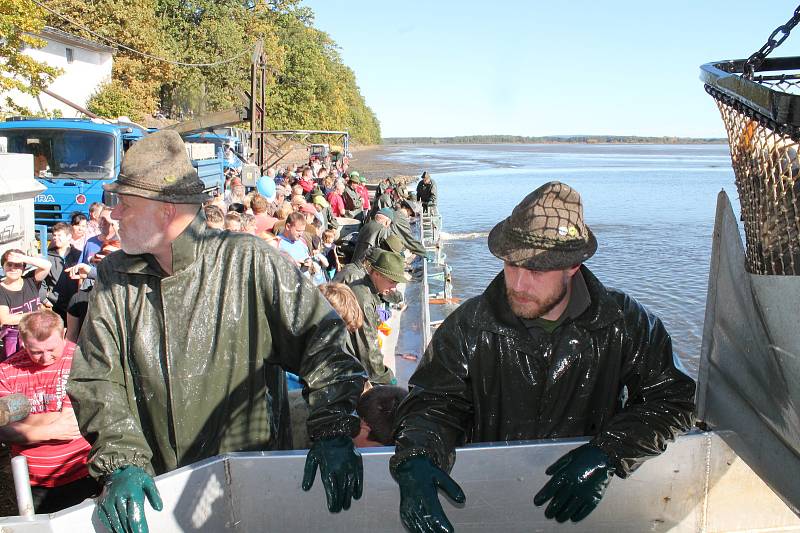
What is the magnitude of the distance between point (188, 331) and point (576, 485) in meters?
1.29

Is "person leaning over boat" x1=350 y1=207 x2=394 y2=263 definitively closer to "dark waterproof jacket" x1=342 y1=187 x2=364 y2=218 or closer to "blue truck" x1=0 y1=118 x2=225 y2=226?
"blue truck" x1=0 y1=118 x2=225 y2=226

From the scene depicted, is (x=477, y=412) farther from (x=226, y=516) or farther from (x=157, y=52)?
(x=157, y=52)

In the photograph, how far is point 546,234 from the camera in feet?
7.14

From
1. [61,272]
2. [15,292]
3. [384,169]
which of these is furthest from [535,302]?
[384,169]

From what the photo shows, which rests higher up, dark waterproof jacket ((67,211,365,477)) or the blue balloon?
the blue balloon

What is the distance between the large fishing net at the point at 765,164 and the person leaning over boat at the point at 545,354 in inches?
18.7

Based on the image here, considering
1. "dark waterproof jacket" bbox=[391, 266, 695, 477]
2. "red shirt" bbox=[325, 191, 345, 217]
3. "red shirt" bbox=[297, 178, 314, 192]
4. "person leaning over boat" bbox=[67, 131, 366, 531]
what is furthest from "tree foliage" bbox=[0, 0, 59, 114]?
"dark waterproof jacket" bbox=[391, 266, 695, 477]

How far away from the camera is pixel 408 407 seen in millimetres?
2270

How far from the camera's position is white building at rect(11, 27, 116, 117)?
28.1m

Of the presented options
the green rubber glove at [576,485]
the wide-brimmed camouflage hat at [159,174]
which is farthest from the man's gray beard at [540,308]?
the wide-brimmed camouflage hat at [159,174]

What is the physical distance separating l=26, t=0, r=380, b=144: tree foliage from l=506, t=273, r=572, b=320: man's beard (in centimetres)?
1941

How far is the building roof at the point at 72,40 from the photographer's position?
2714 cm

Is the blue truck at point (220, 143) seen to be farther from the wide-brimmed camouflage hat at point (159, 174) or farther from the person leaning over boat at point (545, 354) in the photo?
the person leaning over boat at point (545, 354)

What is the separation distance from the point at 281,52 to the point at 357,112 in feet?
188
